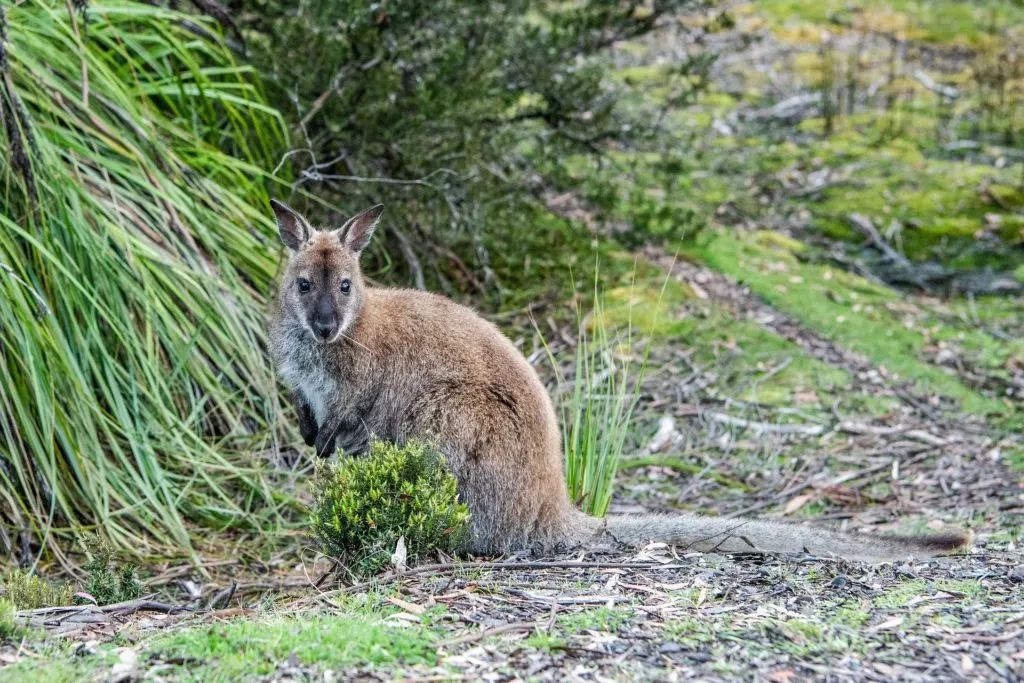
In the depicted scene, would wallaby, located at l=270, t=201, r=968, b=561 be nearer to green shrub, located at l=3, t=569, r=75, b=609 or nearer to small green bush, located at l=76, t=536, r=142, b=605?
small green bush, located at l=76, t=536, r=142, b=605

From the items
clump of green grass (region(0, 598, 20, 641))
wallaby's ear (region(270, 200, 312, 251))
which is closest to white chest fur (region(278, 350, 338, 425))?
wallaby's ear (region(270, 200, 312, 251))

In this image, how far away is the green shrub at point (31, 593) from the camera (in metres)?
4.04

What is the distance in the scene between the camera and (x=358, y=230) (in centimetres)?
514

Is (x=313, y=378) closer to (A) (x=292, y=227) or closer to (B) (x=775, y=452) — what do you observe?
(A) (x=292, y=227)

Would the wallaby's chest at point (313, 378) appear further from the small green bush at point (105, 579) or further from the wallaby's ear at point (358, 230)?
the small green bush at point (105, 579)

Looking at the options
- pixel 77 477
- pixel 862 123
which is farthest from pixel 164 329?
pixel 862 123

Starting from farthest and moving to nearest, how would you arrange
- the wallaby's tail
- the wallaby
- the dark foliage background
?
the dark foliage background → the wallaby → the wallaby's tail

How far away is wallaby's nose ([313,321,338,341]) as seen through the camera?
15.7 ft

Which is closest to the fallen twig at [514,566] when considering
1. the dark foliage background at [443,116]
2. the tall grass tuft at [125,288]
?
Result: the tall grass tuft at [125,288]

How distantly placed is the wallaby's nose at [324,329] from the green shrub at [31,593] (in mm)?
1397

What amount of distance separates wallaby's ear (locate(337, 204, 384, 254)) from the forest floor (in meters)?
1.45

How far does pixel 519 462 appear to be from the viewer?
183 inches

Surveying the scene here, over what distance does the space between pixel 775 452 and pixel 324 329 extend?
290cm

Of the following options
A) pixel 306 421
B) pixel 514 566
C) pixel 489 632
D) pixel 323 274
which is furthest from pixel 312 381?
pixel 489 632
